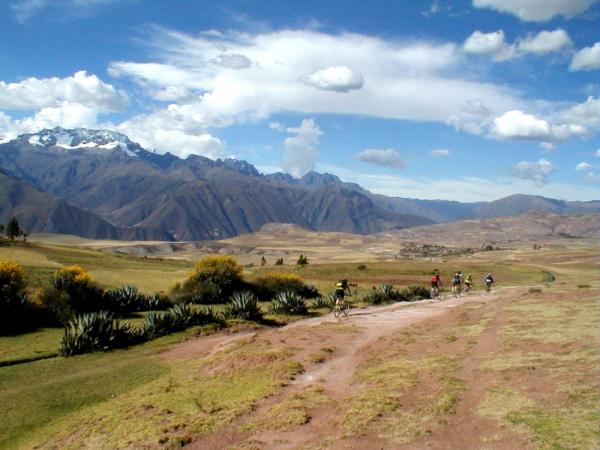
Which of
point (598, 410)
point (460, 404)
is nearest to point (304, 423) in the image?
point (460, 404)

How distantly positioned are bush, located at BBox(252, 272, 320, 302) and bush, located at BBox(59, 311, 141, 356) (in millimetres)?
16462

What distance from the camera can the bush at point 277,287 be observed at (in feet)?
124

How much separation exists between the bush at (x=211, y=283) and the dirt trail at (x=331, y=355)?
817cm

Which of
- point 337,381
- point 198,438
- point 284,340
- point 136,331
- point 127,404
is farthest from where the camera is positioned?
point 136,331

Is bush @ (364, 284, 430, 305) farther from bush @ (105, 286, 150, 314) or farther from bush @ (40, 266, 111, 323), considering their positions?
bush @ (40, 266, 111, 323)

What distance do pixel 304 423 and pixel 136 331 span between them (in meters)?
13.5

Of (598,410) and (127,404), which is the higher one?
(598,410)

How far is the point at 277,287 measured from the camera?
38500mm

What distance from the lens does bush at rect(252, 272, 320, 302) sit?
37.9 metres

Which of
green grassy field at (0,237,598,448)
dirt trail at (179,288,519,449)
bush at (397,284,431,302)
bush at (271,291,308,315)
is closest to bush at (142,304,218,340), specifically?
green grassy field at (0,237,598,448)

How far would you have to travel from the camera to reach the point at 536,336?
18.2 meters

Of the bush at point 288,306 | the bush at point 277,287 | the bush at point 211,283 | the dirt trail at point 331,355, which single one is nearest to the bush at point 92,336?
the dirt trail at point 331,355

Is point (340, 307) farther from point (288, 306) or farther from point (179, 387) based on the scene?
point (179, 387)

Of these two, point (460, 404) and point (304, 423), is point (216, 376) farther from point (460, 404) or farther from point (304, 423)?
point (460, 404)
